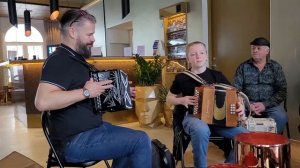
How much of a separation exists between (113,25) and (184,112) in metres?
6.48

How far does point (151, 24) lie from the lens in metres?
6.14

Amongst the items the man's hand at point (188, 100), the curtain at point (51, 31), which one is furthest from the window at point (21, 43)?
the man's hand at point (188, 100)

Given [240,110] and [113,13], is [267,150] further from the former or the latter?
[113,13]

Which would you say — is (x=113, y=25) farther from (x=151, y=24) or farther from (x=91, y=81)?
(x=91, y=81)

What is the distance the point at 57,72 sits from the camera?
144cm

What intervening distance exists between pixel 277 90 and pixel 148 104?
2.03m

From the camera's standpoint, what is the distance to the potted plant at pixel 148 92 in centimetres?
423

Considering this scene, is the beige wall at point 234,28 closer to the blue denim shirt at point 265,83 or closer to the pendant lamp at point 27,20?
the blue denim shirt at point 265,83

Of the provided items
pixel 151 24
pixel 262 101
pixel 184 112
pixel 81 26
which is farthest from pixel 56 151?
pixel 151 24

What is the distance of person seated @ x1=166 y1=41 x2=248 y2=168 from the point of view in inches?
77.0

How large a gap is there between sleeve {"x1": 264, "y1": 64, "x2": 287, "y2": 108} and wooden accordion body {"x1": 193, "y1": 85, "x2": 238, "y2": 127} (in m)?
0.75

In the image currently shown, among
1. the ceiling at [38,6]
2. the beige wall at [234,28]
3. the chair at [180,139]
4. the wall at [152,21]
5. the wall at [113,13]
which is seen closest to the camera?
the chair at [180,139]

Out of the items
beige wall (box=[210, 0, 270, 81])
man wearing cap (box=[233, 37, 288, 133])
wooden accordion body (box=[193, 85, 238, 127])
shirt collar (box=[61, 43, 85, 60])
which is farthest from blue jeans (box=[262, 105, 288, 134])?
shirt collar (box=[61, 43, 85, 60])

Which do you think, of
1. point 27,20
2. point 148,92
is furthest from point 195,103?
point 27,20
